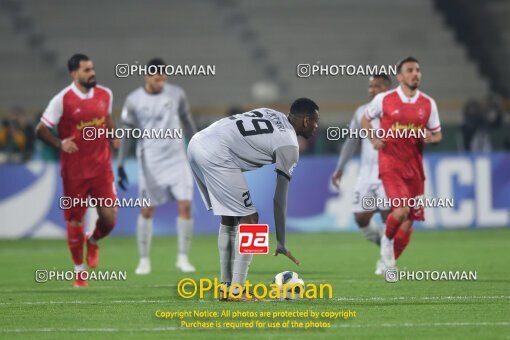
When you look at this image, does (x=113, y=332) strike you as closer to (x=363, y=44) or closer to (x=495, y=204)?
(x=495, y=204)

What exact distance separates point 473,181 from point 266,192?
3.75 m

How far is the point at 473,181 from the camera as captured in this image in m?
20.7

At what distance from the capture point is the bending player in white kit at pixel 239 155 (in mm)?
9758

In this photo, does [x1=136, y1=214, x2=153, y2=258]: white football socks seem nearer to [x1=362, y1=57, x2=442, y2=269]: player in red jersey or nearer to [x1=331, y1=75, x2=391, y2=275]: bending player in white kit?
[x1=331, y1=75, x2=391, y2=275]: bending player in white kit

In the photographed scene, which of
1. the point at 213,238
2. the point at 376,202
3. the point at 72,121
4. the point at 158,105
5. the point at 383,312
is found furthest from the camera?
the point at 213,238

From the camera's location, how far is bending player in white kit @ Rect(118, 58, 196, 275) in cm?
1470

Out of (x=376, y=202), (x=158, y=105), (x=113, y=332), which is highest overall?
(x=158, y=105)

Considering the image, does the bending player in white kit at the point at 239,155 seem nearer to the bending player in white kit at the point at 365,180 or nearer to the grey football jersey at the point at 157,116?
the bending player in white kit at the point at 365,180

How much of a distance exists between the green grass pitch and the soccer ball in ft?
0.59

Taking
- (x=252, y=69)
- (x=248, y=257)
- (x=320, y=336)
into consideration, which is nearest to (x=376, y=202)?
(x=248, y=257)

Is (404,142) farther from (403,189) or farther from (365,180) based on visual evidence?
(365,180)

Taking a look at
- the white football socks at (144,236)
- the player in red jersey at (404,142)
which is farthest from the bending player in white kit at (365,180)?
the white football socks at (144,236)

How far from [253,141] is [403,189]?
2.80 meters

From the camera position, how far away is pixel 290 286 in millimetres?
10086
